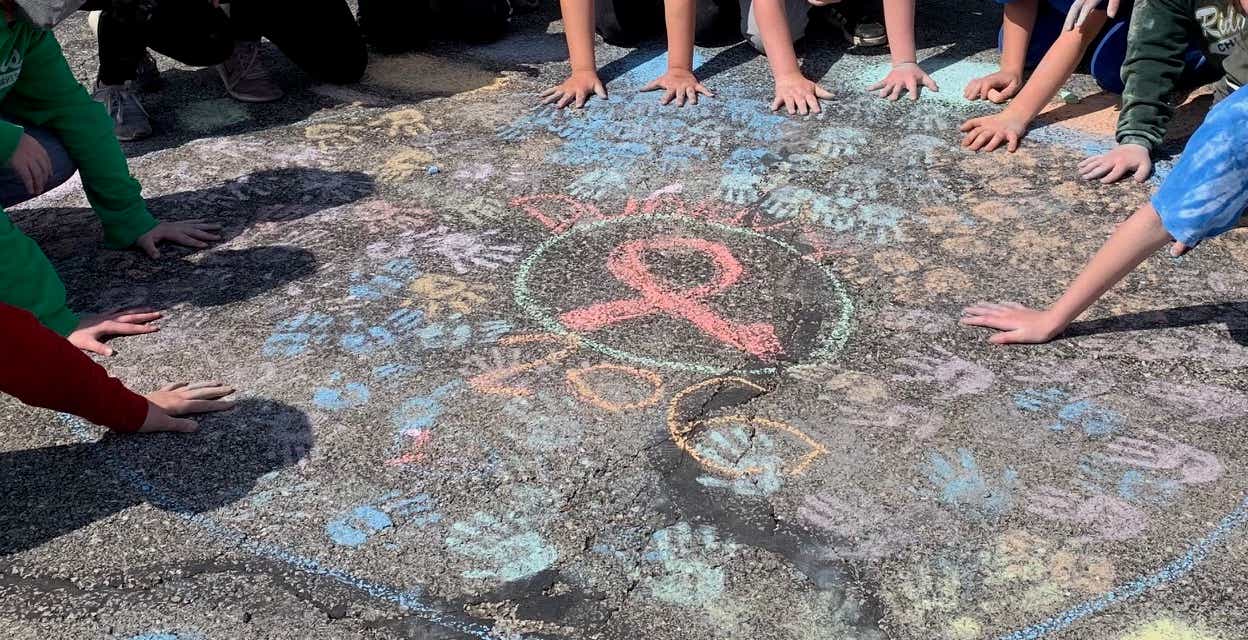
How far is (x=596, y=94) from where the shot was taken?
3943mm

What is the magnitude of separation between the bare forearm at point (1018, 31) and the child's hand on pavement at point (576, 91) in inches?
60.0

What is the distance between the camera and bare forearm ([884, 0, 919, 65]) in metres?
4.01

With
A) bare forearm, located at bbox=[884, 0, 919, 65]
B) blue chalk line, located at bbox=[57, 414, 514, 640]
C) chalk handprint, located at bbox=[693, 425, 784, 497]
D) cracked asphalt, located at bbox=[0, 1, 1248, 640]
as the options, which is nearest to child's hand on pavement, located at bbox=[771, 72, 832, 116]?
cracked asphalt, located at bbox=[0, 1, 1248, 640]

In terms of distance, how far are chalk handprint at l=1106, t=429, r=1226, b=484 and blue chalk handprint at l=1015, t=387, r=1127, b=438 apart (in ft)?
0.15

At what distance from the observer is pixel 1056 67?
3.52m

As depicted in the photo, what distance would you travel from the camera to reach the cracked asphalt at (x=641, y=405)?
1880 millimetres

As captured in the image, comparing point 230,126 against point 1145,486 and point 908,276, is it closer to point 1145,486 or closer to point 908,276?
point 908,276

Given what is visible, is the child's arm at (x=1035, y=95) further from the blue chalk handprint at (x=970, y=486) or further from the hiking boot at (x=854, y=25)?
the blue chalk handprint at (x=970, y=486)

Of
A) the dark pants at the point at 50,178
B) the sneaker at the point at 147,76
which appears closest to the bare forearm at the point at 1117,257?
the dark pants at the point at 50,178

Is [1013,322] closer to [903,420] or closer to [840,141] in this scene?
[903,420]

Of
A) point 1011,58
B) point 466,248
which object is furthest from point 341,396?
point 1011,58

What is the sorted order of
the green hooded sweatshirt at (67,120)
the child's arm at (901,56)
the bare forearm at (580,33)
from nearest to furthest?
the green hooded sweatshirt at (67,120), the child's arm at (901,56), the bare forearm at (580,33)

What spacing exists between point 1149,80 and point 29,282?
10.6 ft

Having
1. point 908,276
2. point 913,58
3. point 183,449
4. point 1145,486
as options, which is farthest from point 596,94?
point 1145,486
